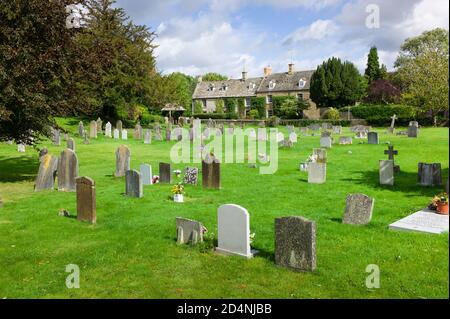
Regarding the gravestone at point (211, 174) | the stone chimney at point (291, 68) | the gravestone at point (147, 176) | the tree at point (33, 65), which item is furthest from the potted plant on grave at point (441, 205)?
the stone chimney at point (291, 68)

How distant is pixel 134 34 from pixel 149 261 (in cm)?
4591

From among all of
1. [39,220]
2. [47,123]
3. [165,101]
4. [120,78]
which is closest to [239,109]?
[165,101]

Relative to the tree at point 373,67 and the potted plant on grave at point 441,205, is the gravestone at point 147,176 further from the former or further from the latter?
the tree at point 373,67

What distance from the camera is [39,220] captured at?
1141 cm

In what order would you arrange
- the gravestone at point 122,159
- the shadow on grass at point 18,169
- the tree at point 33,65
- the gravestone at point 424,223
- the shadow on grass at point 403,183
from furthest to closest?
the shadow on grass at point 18,169
the gravestone at point 122,159
the tree at point 33,65
the shadow on grass at point 403,183
the gravestone at point 424,223

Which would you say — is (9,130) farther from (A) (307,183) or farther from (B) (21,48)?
(A) (307,183)

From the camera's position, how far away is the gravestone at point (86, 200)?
10995mm

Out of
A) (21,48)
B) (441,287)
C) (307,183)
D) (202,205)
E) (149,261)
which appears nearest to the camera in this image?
(441,287)

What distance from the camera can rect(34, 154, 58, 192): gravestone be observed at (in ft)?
50.8

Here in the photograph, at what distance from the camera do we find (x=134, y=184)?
13.7m

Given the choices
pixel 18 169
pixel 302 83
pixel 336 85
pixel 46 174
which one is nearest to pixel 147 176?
A: pixel 46 174

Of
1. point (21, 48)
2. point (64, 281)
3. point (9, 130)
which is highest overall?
point (21, 48)

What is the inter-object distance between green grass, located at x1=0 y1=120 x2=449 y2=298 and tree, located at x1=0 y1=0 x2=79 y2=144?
2704mm

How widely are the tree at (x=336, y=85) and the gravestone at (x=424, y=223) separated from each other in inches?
2212
